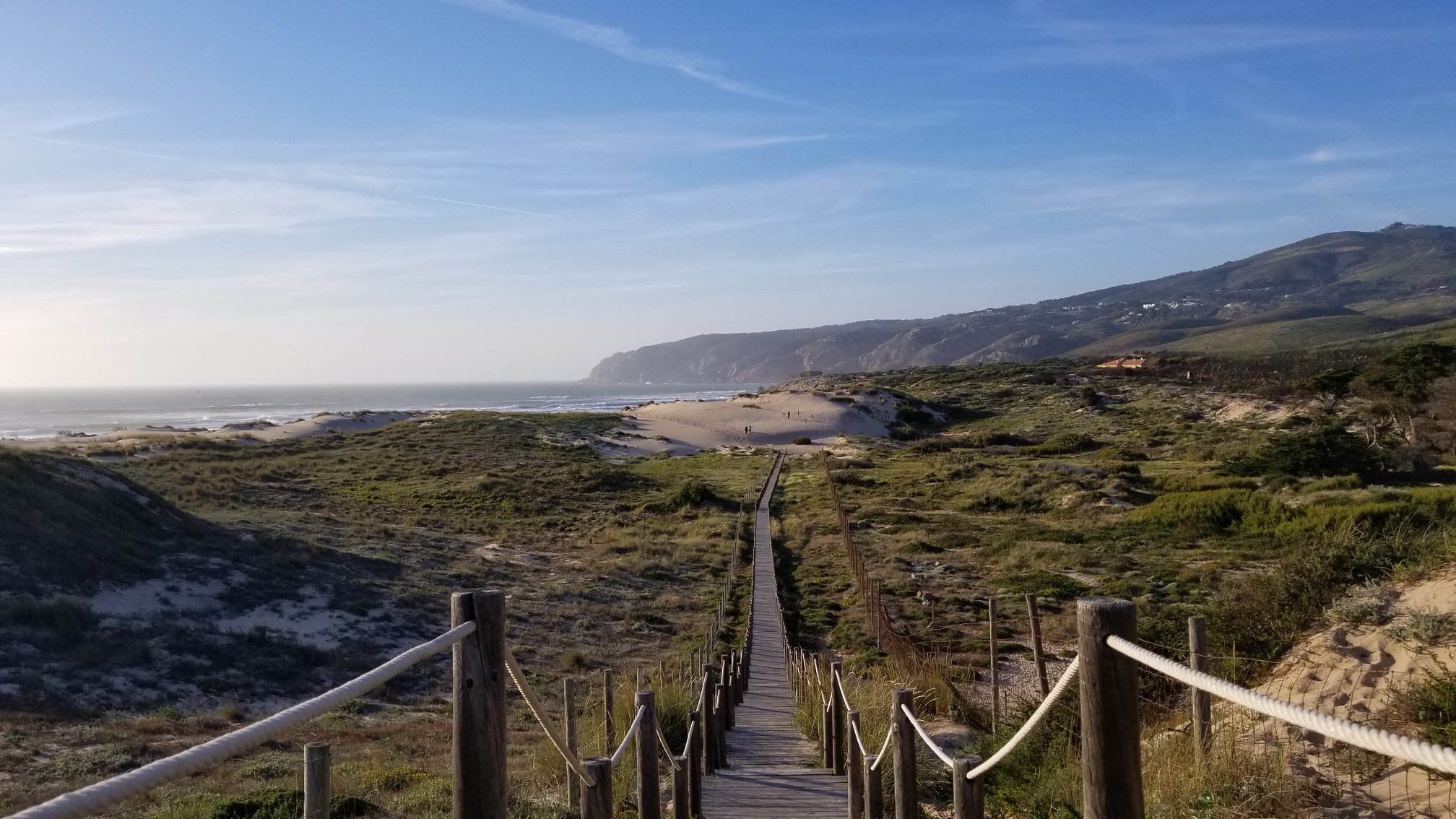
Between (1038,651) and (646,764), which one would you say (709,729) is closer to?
(1038,651)

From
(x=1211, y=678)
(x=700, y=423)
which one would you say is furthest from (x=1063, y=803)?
(x=700, y=423)

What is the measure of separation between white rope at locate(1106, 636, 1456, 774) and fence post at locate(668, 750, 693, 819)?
3.56 metres

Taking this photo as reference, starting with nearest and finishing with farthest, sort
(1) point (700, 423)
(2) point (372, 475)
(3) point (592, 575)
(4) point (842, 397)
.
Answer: (3) point (592, 575) < (2) point (372, 475) < (1) point (700, 423) < (4) point (842, 397)

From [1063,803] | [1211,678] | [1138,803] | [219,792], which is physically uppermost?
[1211,678]

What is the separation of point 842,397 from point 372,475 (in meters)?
48.6

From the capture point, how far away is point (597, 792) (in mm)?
3865

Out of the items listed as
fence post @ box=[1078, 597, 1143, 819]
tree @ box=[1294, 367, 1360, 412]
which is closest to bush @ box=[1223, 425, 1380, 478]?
tree @ box=[1294, 367, 1360, 412]

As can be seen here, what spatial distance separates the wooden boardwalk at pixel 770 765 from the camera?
728 centimetres

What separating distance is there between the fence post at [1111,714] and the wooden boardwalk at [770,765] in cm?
451

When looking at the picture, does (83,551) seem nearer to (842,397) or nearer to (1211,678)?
(1211,678)

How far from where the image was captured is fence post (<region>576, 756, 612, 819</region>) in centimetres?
386

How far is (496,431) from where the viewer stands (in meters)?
72.5

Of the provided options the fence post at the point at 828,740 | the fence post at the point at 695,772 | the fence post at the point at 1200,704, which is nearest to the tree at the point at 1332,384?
the fence post at the point at 828,740

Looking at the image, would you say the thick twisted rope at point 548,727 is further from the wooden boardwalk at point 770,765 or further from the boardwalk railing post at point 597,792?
the wooden boardwalk at point 770,765
